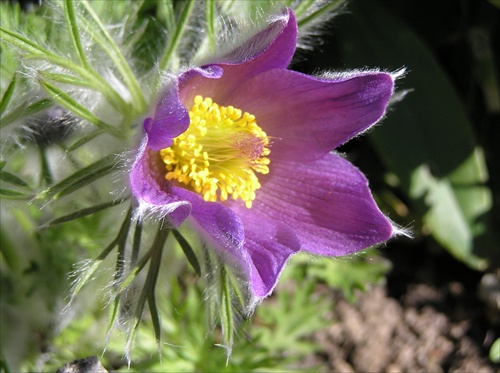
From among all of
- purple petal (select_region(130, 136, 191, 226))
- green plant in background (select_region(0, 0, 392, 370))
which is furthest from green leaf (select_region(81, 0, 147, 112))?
purple petal (select_region(130, 136, 191, 226))

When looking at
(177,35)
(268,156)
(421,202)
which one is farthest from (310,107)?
(421,202)

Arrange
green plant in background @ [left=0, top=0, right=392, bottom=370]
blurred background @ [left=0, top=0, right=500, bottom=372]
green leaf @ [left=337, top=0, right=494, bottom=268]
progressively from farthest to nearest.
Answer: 1. green leaf @ [left=337, top=0, right=494, bottom=268]
2. blurred background @ [left=0, top=0, right=500, bottom=372]
3. green plant in background @ [left=0, top=0, right=392, bottom=370]

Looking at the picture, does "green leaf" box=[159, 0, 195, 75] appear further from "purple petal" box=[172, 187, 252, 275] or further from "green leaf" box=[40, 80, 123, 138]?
"purple petal" box=[172, 187, 252, 275]

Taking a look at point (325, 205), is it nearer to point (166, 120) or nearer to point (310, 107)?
point (310, 107)

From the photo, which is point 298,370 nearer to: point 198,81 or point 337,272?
point 337,272

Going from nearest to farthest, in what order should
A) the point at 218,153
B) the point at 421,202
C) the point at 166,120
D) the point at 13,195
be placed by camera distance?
1. the point at 166,120
2. the point at 13,195
3. the point at 218,153
4. the point at 421,202

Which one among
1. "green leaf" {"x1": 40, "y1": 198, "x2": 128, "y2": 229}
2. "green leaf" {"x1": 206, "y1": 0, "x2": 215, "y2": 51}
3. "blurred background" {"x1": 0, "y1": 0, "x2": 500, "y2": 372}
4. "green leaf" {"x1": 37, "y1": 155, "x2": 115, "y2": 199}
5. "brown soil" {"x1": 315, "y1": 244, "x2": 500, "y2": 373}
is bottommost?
"brown soil" {"x1": 315, "y1": 244, "x2": 500, "y2": 373}
